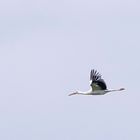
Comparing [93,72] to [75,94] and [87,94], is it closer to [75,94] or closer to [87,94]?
[87,94]

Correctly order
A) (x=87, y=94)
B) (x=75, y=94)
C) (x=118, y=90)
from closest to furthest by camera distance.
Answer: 1. (x=118, y=90)
2. (x=87, y=94)
3. (x=75, y=94)

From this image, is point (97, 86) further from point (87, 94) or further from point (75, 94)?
point (75, 94)

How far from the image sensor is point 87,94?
59469 millimetres

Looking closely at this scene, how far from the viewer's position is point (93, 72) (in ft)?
189

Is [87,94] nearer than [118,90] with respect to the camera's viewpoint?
No

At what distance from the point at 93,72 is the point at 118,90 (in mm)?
4150

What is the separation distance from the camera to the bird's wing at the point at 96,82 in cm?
5664

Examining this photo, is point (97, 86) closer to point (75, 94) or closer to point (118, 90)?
point (118, 90)

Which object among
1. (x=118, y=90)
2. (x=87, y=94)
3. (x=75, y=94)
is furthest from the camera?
(x=75, y=94)

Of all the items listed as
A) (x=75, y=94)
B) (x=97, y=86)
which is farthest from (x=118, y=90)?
(x=75, y=94)

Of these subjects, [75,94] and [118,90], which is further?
[75,94]

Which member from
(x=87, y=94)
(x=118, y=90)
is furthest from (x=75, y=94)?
(x=118, y=90)

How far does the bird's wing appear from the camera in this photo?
5664cm

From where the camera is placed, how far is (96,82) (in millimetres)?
57250
